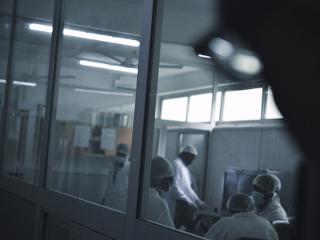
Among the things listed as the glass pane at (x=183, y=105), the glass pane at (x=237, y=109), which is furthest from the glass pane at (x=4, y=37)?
the glass pane at (x=237, y=109)

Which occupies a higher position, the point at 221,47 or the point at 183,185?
the point at 221,47

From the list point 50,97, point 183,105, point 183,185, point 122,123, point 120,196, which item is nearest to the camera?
point 120,196

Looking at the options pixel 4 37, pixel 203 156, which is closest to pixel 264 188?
pixel 203 156

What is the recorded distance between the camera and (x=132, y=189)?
1564mm

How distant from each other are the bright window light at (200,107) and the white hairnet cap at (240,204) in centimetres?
79

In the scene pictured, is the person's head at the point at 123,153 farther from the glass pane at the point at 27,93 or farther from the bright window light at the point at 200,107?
the bright window light at the point at 200,107

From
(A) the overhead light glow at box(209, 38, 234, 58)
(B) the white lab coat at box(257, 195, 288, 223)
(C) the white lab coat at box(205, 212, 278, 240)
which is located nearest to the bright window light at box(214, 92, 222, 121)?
(B) the white lab coat at box(257, 195, 288, 223)

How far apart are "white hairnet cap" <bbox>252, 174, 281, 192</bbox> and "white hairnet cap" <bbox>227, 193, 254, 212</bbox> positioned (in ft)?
0.37

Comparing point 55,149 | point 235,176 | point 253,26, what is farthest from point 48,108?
point 253,26

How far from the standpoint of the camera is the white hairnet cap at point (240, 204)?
221 centimetres

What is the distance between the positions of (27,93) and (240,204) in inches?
70.7

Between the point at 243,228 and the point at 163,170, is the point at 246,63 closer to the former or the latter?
the point at 243,228

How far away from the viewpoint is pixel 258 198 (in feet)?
7.32

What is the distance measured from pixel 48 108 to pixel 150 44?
119 centimetres
